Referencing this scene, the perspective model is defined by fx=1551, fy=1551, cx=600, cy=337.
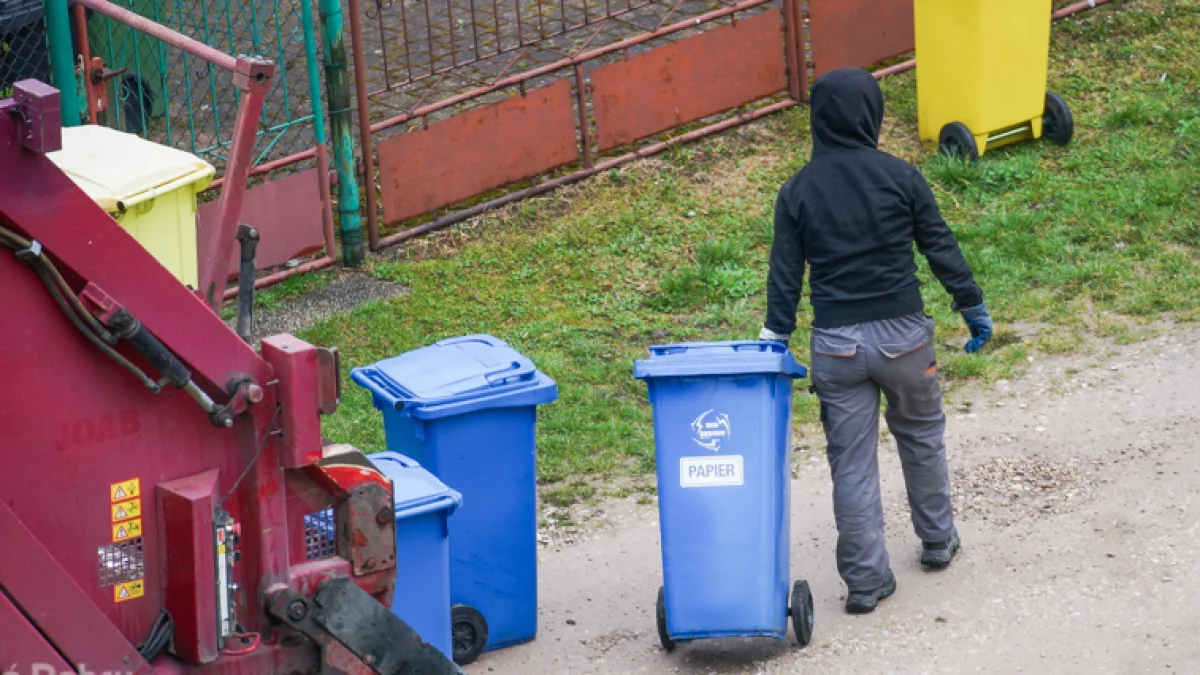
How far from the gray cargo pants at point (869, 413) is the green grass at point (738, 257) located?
1.44m

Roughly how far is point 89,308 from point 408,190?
5457mm

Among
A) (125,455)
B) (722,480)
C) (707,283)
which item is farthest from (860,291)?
(707,283)

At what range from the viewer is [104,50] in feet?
29.3

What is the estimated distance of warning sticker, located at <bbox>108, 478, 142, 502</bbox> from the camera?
3697mm

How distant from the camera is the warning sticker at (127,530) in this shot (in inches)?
146

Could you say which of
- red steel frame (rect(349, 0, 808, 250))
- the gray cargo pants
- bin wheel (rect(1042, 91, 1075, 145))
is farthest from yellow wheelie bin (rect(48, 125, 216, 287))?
bin wheel (rect(1042, 91, 1075, 145))

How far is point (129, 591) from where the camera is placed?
12.3ft

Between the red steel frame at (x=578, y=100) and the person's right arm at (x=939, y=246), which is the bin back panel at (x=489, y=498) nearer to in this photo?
the person's right arm at (x=939, y=246)

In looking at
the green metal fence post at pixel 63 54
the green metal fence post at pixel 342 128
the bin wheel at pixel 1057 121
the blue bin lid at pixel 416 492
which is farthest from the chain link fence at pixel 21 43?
the bin wheel at pixel 1057 121

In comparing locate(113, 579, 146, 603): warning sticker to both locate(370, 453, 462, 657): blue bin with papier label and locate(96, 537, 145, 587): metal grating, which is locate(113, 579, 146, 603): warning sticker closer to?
locate(96, 537, 145, 587): metal grating

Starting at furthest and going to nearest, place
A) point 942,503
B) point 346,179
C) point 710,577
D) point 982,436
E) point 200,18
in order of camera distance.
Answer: point 200,18 < point 346,179 < point 982,436 < point 942,503 < point 710,577

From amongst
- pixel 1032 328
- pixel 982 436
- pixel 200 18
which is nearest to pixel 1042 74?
pixel 1032 328

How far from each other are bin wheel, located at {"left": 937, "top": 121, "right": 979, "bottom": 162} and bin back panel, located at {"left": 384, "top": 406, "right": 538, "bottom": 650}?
494cm

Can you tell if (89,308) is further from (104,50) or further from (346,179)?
(104,50)
